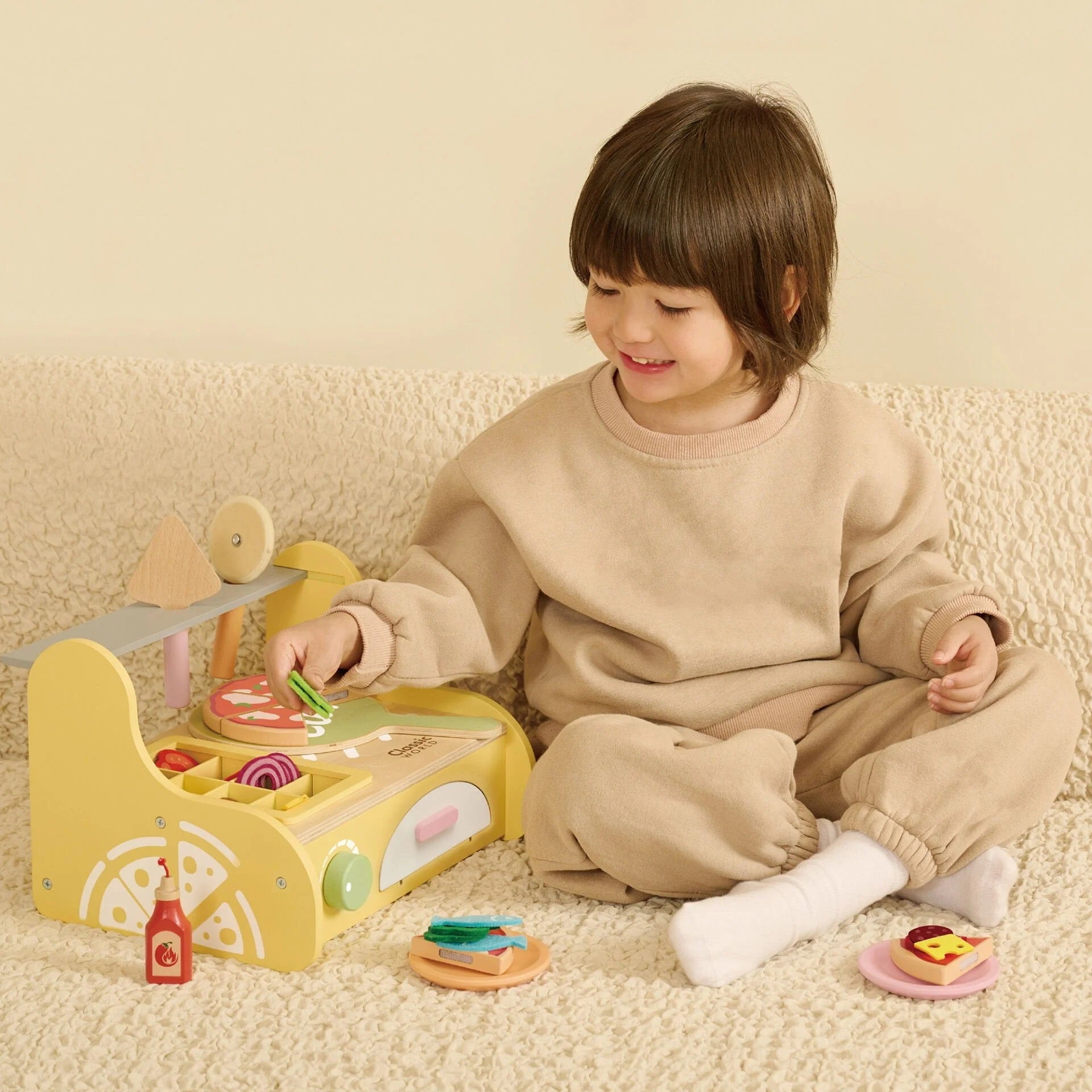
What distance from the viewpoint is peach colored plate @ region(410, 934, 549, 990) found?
0.90 metres

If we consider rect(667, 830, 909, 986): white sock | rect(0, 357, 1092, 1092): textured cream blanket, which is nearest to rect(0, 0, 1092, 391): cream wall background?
rect(0, 357, 1092, 1092): textured cream blanket

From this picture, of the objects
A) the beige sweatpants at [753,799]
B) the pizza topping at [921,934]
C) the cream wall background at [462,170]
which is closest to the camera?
the pizza topping at [921,934]

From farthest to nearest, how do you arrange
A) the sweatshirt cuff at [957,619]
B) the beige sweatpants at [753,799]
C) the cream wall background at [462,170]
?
the cream wall background at [462,170] → the sweatshirt cuff at [957,619] → the beige sweatpants at [753,799]

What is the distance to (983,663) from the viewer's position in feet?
3.55

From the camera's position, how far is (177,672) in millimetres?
1176

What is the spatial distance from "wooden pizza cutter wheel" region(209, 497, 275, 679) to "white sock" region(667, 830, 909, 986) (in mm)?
470

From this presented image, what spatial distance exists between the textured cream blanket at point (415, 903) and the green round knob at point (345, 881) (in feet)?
0.12

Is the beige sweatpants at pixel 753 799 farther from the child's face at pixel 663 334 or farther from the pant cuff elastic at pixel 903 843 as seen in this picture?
the child's face at pixel 663 334

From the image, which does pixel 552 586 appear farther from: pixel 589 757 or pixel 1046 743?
pixel 1046 743

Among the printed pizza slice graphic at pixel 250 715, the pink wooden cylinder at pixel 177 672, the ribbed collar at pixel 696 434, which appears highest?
the ribbed collar at pixel 696 434

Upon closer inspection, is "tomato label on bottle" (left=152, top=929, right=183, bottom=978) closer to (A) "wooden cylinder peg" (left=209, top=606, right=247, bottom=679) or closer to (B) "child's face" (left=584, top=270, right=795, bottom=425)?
(A) "wooden cylinder peg" (left=209, top=606, right=247, bottom=679)

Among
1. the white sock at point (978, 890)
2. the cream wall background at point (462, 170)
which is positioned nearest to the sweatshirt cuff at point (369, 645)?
the white sock at point (978, 890)

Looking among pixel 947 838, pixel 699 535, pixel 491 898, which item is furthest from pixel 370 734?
pixel 947 838

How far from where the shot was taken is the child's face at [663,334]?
1.07m
